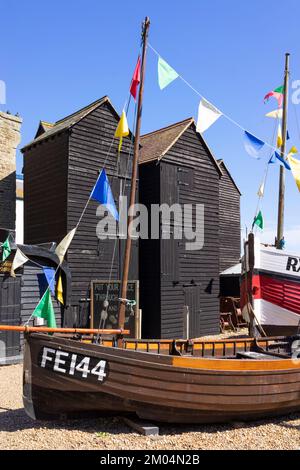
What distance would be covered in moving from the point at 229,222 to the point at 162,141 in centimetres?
999

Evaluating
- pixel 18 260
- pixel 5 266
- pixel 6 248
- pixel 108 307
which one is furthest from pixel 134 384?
pixel 108 307

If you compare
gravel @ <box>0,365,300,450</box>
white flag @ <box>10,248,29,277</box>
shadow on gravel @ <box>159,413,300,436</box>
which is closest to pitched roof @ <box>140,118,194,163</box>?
white flag @ <box>10,248,29,277</box>

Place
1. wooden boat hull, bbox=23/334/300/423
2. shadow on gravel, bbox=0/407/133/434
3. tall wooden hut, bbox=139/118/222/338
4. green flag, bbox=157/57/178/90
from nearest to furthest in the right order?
wooden boat hull, bbox=23/334/300/423, shadow on gravel, bbox=0/407/133/434, green flag, bbox=157/57/178/90, tall wooden hut, bbox=139/118/222/338

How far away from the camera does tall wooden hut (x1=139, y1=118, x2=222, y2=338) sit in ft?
55.6

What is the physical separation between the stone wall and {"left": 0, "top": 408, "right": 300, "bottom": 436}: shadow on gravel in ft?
37.8

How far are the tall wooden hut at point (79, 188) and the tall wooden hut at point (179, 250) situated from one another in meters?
1.08

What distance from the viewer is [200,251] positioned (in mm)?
18625

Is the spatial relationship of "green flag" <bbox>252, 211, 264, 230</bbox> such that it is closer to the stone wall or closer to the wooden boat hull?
the wooden boat hull

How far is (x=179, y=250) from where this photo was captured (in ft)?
57.8

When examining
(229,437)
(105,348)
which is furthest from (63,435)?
(229,437)

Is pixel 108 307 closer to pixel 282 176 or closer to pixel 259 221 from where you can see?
pixel 259 221

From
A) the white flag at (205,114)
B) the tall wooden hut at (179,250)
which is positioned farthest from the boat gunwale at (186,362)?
the tall wooden hut at (179,250)

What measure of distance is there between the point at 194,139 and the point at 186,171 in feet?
5.37
